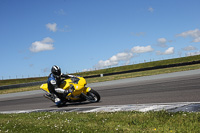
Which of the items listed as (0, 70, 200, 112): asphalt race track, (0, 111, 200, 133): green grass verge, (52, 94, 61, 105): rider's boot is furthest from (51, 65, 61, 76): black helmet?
(0, 111, 200, 133): green grass verge

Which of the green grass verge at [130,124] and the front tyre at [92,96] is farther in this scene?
the front tyre at [92,96]

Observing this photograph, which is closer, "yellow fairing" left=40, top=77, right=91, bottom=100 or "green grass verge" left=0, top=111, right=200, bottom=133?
"green grass verge" left=0, top=111, right=200, bottom=133

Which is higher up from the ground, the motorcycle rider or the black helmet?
the black helmet

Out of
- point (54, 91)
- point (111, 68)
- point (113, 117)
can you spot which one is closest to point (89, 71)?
point (111, 68)

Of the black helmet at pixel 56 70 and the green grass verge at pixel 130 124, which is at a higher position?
the black helmet at pixel 56 70

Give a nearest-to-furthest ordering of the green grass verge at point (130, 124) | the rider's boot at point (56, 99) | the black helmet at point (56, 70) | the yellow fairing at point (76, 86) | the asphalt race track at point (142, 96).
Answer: the green grass verge at point (130, 124) → the asphalt race track at point (142, 96) → the yellow fairing at point (76, 86) → the black helmet at point (56, 70) → the rider's boot at point (56, 99)

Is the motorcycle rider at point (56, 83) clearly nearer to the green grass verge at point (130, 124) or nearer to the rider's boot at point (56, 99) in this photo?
the rider's boot at point (56, 99)

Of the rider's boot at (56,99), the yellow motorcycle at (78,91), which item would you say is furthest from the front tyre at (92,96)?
the rider's boot at (56,99)

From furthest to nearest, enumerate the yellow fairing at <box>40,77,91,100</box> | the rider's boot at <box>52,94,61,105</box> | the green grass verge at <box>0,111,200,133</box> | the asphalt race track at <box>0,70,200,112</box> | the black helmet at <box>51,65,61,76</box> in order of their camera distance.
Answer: the rider's boot at <box>52,94,61,105</box> → the black helmet at <box>51,65,61,76</box> → the yellow fairing at <box>40,77,91,100</box> → the asphalt race track at <box>0,70,200,112</box> → the green grass verge at <box>0,111,200,133</box>

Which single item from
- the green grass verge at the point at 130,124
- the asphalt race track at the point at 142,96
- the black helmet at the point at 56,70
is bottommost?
the green grass verge at the point at 130,124

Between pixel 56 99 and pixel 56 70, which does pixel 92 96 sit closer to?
pixel 56 99

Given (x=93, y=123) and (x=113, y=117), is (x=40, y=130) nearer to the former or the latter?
(x=93, y=123)

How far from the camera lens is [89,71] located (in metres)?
74.4

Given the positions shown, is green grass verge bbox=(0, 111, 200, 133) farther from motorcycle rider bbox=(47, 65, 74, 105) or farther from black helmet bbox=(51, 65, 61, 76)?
black helmet bbox=(51, 65, 61, 76)
